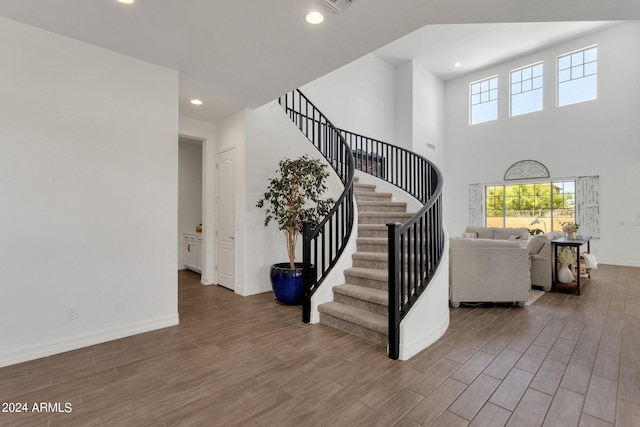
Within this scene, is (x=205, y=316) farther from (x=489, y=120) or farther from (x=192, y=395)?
(x=489, y=120)

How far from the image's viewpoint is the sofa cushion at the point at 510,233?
6988mm

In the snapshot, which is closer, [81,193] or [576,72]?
[81,193]

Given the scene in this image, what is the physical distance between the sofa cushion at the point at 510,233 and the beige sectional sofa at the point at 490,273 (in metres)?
3.50

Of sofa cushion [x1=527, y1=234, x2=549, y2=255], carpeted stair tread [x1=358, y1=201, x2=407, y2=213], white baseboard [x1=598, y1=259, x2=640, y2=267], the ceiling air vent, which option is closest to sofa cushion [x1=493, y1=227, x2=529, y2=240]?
sofa cushion [x1=527, y1=234, x2=549, y2=255]

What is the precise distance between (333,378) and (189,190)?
5.89m

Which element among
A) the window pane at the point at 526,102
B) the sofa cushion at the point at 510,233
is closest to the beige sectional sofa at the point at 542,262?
the sofa cushion at the point at 510,233

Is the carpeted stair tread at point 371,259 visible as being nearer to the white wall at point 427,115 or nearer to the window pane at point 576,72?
the white wall at point 427,115

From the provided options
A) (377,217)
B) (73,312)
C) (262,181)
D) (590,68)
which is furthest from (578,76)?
(73,312)

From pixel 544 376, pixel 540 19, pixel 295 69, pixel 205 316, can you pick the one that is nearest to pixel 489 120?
pixel 540 19

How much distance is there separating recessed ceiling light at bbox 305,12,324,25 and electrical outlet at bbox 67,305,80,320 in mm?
3402

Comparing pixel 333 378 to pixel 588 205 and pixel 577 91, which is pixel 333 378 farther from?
pixel 577 91

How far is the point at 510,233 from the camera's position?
Result: 289 inches

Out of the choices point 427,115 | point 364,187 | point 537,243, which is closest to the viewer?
point 537,243

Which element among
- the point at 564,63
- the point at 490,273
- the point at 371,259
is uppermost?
the point at 564,63
